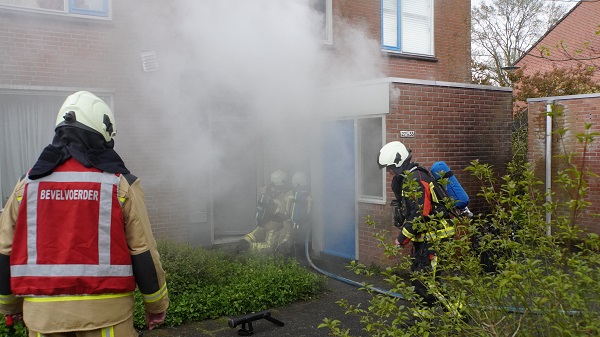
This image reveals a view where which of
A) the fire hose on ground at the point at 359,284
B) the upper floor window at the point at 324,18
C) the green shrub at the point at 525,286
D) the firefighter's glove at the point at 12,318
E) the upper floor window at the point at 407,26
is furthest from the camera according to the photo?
the upper floor window at the point at 407,26

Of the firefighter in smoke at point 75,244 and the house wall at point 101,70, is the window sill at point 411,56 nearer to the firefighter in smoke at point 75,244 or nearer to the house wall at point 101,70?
the house wall at point 101,70

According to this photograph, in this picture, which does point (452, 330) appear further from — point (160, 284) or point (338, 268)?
point (338, 268)

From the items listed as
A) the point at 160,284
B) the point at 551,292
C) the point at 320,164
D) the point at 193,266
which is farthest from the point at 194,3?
the point at 551,292

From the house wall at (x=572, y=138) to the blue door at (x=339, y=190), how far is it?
296cm

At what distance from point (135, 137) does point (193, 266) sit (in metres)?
2.56

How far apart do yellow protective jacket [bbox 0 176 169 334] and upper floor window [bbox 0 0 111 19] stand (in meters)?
5.09

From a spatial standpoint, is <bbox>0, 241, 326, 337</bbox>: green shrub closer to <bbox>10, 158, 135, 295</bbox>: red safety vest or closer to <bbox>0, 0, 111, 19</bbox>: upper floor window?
<bbox>10, 158, 135, 295</bbox>: red safety vest

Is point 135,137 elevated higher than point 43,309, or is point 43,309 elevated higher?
point 135,137

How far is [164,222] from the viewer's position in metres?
8.02

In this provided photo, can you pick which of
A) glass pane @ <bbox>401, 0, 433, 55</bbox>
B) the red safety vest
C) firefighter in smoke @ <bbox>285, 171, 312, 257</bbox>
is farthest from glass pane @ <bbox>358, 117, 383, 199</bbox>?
the red safety vest

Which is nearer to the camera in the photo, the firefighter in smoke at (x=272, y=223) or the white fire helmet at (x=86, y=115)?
the white fire helmet at (x=86, y=115)

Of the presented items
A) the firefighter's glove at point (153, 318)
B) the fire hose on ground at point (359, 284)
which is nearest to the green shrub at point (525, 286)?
the fire hose on ground at point (359, 284)

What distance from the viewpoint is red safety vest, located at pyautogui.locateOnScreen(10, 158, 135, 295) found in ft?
8.70

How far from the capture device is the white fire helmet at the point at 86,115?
283 cm
